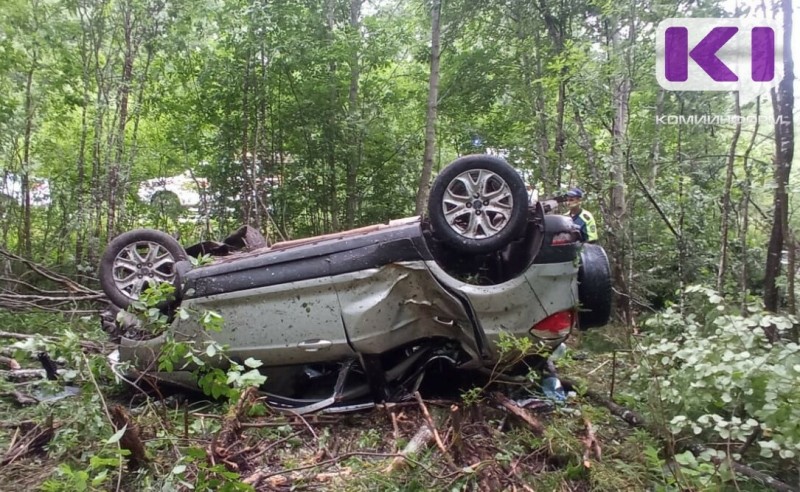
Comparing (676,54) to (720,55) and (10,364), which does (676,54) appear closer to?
(720,55)

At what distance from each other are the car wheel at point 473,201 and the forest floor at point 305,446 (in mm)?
1048

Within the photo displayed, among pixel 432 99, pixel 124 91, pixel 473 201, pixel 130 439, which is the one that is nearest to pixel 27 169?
pixel 124 91

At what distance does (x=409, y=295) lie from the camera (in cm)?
346

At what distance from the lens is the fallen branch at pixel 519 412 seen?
122 inches

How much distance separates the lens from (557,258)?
3.35 meters

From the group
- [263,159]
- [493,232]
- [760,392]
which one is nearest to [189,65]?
[263,159]

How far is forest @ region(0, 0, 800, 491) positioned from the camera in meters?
2.65

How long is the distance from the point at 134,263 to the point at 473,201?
2666 millimetres

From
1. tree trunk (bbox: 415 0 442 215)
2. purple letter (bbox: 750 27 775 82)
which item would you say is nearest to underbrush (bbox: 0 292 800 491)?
purple letter (bbox: 750 27 775 82)

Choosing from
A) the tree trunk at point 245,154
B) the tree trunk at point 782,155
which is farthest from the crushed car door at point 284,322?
the tree trunk at point 245,154

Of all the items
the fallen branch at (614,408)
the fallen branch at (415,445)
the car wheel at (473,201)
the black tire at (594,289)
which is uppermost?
the car wheel at (473,201)

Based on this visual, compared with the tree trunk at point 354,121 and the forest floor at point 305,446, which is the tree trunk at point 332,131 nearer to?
the tree trunk at point 354,121

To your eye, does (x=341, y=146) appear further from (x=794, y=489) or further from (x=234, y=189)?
(x=794, y=489)

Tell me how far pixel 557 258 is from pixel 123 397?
3.31 m
